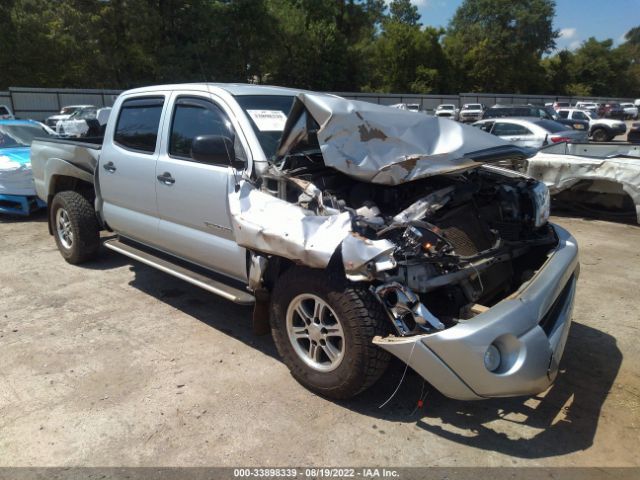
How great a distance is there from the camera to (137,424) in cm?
312

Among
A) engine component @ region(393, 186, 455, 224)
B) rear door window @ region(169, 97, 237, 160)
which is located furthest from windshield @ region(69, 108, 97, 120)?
engine component @ region(393, 186, 455, 224)

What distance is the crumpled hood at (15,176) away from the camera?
826cm

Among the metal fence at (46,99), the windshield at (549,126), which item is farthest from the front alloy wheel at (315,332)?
→ the metal fence at (46,99)

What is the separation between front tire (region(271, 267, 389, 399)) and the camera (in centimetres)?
295

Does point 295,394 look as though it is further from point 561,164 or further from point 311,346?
point 561,164

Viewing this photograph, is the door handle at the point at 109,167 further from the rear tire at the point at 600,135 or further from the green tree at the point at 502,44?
the green tree at the point at 502,44

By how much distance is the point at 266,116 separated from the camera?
4.01 metres

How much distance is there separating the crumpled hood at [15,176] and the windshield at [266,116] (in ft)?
19.6

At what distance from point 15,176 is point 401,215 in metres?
7.52

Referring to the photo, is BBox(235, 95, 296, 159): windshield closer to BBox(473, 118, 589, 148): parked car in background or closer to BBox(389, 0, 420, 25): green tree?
BBox(473, 118, 589, 148): parked car in background

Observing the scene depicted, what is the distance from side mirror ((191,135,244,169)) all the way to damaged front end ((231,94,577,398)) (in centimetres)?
36

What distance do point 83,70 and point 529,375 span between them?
39.8m

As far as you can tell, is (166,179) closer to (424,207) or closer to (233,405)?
(233,405)

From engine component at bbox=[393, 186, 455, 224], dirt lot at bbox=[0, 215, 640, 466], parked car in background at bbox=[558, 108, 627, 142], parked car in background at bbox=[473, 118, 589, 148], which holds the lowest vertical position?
dirt lot at bbox=[0, 215, 640, 466]
